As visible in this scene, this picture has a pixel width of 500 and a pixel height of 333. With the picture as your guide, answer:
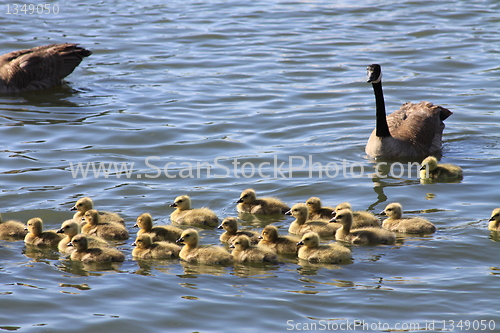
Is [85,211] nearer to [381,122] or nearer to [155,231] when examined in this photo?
[155,231]

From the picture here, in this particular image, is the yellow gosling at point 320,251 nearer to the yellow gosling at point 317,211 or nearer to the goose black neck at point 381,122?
the yellow gosling at point 317,211

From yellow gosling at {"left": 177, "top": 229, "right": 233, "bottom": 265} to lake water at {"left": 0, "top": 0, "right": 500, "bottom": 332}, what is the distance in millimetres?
127

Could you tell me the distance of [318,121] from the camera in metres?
15.9

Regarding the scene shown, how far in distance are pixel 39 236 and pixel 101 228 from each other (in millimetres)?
781

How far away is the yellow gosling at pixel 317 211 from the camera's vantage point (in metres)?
10.3

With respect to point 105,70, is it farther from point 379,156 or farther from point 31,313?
point 31,313

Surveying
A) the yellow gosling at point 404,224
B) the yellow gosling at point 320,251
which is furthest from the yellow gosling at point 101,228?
the yellow gosling at point 404,224

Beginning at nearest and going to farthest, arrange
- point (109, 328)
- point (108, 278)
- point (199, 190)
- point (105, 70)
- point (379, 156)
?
point (109, 328), point (108, 278), point (199, 190), point (379, 156), point (105, 70)

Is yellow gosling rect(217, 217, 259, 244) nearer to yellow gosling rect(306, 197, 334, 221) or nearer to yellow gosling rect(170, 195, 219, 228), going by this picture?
yellow gosling rect(170, 195, 219, 228)

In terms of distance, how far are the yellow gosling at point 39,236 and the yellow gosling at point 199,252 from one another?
66.7 inches

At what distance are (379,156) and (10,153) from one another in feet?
22.1

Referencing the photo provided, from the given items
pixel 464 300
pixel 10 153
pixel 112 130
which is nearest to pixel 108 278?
pixel 464 300

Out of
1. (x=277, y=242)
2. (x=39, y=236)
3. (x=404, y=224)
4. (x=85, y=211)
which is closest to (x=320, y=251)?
(x=277, y=242)

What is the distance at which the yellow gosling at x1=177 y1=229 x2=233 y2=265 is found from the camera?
8.86m
